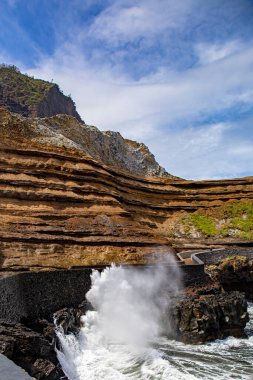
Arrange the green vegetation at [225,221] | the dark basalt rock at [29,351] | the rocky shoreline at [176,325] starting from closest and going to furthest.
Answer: the dark basalt rock at [29,351]
the rocky shoreline at [176,325]
the green vegetation at [225,221]

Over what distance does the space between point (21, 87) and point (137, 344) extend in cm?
12433

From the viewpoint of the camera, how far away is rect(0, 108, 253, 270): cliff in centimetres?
2433

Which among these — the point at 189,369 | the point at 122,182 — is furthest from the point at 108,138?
the point at 189,369

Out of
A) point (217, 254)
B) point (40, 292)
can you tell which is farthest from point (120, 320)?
point (217, 254)

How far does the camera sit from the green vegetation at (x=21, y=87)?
410 feet

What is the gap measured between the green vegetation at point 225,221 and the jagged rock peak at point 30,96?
8452 cm

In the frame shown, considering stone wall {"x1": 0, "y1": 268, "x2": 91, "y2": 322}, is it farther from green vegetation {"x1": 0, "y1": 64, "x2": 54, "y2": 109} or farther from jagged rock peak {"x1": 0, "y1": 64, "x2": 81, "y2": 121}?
green vegetation {"x1": 0, "y1": 64, "x2": 54, "y2": 109}

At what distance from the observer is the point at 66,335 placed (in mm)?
18031

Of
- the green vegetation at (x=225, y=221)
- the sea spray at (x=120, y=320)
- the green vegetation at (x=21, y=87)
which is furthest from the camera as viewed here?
the green vegetation at (x=21, y=87)

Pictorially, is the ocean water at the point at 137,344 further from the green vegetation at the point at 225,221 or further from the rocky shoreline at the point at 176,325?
the green vegetation at the point at 225,221

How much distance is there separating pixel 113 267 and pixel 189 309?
15.4ft

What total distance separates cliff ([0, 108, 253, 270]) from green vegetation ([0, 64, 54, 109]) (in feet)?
277

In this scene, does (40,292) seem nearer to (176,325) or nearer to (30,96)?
(176,325)

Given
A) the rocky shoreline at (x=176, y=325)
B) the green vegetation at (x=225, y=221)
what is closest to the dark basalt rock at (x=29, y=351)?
the rocky shoreline at (x=176, y=325)
